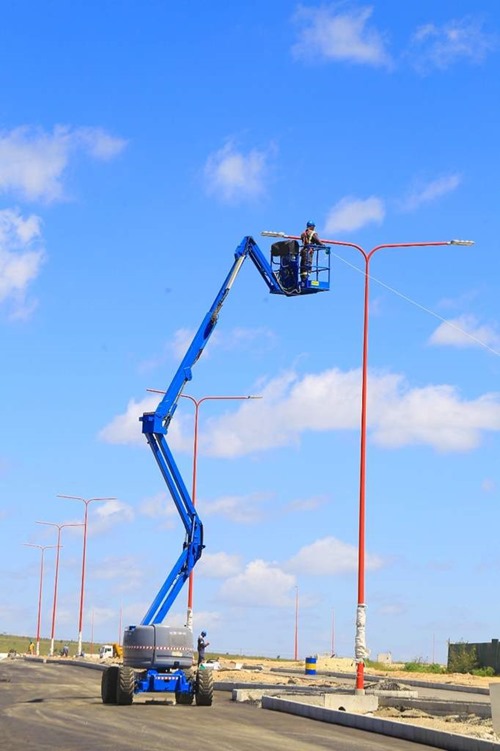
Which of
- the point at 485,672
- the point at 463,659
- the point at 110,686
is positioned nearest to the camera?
the point at 110,686

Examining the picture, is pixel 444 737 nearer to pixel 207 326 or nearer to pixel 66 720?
pixel 66 720

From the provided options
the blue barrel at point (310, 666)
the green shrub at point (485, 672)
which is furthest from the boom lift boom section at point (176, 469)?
the green shrub at point (485, 672)

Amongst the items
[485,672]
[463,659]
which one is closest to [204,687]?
[485,672]

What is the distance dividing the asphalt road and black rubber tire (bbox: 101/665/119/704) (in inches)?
17.4

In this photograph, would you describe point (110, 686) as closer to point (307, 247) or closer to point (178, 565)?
point (178, 565)

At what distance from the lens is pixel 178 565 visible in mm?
38812

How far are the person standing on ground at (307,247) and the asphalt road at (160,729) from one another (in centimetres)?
1301

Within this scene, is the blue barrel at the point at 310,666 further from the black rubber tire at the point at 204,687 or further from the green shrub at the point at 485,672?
the black rubber tire at the point at 204,687

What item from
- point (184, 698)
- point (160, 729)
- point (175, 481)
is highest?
point (175, 481)

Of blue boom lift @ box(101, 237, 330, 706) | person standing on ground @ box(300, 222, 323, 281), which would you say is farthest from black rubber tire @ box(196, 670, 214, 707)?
person standing on ground @ box(300, 222, 323, 281)

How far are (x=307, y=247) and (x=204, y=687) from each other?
43.9 ft

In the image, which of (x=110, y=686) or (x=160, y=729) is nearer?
(x=160, y=729)

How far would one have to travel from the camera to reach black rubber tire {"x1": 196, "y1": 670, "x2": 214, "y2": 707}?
34250 millimetres

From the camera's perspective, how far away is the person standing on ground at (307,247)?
38562mm
